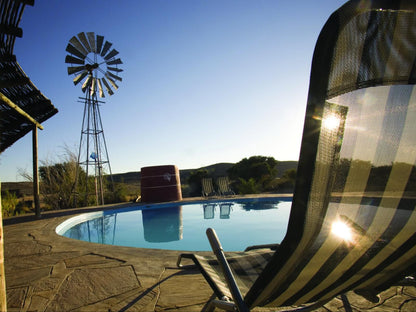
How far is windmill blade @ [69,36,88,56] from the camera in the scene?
8120 millimetres

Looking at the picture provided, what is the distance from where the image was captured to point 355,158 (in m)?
0.60

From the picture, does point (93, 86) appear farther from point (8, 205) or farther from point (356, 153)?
point (356, 153)

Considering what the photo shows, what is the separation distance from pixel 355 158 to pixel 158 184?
9.13 metres

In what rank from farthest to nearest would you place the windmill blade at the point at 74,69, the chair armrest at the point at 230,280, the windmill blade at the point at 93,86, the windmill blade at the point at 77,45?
1. the windmill blade at the point at 93,86
2. the windmill blade at the point at 74,69
3. the windmill blade at the point at 77,45
4. the chair armrest at the point at 230,280

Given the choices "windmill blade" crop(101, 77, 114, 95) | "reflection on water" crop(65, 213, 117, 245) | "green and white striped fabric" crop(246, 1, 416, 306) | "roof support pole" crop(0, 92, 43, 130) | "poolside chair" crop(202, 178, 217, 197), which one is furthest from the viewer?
"poolside chair" crop(202, 178, 217, 197)

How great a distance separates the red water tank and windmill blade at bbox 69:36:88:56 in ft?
16.2

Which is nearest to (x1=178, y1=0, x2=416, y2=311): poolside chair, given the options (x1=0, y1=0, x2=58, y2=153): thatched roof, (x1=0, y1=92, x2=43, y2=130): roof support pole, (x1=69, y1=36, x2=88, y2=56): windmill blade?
(x1=0, y1=0, x2=58, y2=153): thatched roof

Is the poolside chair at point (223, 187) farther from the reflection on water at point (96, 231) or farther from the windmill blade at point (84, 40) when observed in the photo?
the windmill blade at point (84, 40)

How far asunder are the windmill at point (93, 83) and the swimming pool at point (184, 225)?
87.4 inches

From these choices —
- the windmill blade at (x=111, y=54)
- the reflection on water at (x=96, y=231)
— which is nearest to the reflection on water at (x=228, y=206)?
the reflection on water at (x=96, y=231)

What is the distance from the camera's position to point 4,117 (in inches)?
155

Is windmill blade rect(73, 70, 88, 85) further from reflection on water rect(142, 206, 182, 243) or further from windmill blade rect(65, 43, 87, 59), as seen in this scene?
reflection on water rect(142, 206, 182, 243)

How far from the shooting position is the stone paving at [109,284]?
1500 millimetres

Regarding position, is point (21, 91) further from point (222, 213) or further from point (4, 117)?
point (222, 213)
